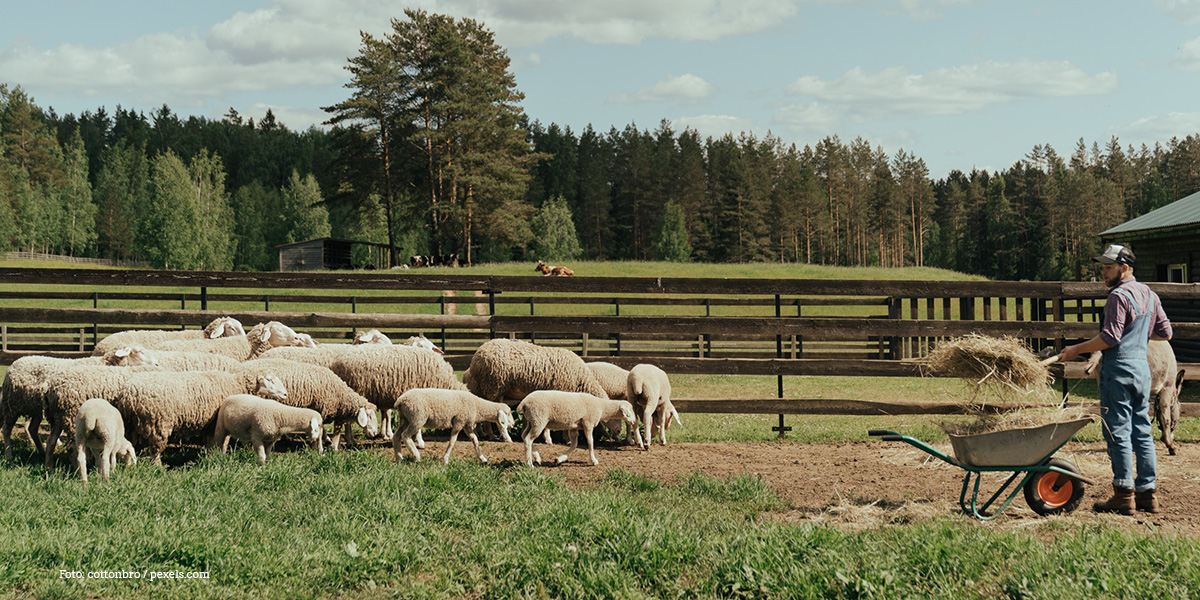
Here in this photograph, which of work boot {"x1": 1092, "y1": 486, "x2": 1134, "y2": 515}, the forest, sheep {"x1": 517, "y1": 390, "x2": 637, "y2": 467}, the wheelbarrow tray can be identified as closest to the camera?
the wheelbarrow tray

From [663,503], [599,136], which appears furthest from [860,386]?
[599,136]

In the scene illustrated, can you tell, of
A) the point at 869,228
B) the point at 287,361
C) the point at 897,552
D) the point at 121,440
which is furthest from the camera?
the point at 869,228

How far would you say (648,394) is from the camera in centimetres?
816

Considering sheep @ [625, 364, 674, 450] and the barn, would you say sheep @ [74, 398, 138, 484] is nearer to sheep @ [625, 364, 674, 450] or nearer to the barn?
sheep @ [625, 364, 674, 450]

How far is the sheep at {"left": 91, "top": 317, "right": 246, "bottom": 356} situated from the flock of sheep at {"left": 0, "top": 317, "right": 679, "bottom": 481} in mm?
21

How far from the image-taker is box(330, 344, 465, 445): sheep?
8219 millimetres

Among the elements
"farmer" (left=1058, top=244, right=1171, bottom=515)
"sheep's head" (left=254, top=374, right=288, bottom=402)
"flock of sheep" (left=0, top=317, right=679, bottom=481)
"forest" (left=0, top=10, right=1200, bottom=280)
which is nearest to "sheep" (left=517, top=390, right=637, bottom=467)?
"flock of sheep" (left=0, top=317, right=679, bottom=481)

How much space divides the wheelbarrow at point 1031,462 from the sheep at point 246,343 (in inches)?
281

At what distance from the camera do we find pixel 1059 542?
450cm

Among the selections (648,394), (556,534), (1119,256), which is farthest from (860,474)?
(556,534)

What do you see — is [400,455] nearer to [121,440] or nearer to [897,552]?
[121,440]

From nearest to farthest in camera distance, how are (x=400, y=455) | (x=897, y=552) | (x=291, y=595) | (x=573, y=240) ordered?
1. (x=291, y=595)
2. (x=897, y=552)
3. (x=400, y=455)
4. (x=573, y=240)

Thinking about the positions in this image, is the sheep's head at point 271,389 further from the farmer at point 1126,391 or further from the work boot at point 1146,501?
the work boot at point 1146,501

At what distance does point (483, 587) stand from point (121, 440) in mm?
Result: 3871
